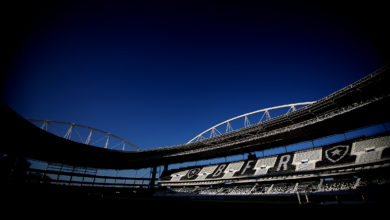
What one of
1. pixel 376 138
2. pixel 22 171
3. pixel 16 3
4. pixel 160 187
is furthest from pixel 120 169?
pixel 376 138

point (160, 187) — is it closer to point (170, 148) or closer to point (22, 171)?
point (170, 148)

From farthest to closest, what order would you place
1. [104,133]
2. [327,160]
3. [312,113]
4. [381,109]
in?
[104,133] < [312,113] < [327,160] < [381,109]

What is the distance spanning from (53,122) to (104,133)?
1216 cm

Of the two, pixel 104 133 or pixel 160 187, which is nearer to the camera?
pixel 160 187

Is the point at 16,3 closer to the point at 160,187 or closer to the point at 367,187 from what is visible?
the point at 367,187

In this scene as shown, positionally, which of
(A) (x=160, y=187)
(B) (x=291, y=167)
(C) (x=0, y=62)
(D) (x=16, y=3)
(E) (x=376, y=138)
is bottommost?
(A) (x=160, y=187)

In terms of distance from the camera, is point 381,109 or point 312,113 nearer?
point 381,109

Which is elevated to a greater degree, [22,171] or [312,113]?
[312,113]

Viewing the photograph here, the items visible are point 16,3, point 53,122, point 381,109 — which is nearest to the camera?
point 16,3

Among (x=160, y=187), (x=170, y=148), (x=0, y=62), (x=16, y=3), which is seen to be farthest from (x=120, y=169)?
(x=16, y=3)

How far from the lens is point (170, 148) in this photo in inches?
1267

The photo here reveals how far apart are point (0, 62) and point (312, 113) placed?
35.8m

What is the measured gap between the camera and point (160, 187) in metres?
35.1

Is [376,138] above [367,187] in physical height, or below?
above
